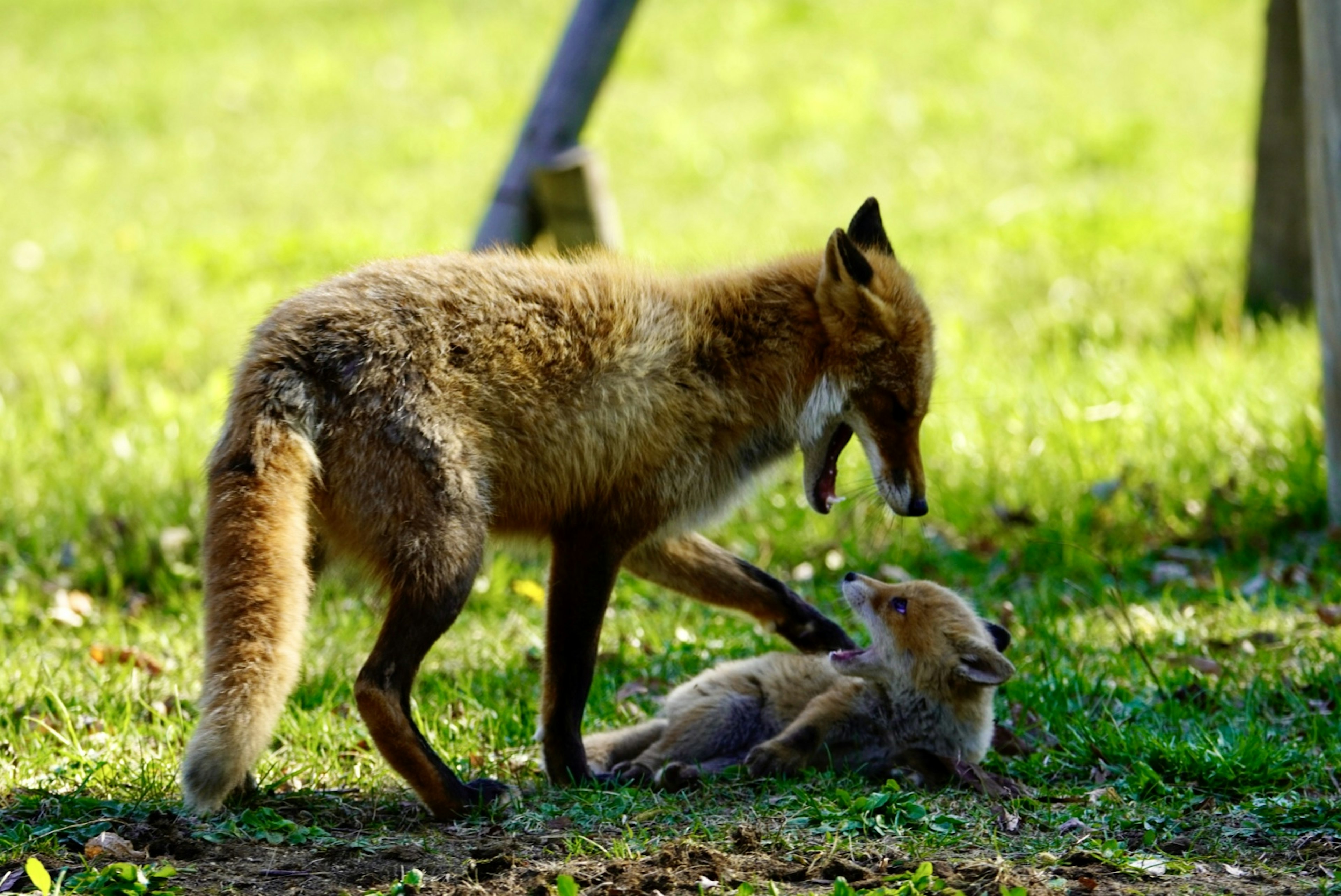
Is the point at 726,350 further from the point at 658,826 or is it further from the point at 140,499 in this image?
the point at 140,499

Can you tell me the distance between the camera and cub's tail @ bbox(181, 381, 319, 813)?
366 centimetres

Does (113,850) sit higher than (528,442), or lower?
lower

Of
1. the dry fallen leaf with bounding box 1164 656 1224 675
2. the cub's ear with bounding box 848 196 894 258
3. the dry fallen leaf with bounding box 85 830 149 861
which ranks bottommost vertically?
the dry fallen leaf with bounding box 85 830 149 861

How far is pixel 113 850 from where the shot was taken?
3600mm

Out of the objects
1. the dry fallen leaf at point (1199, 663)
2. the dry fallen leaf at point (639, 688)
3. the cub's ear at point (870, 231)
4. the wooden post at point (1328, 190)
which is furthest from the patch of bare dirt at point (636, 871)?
the wooden post at point (1328, 190)

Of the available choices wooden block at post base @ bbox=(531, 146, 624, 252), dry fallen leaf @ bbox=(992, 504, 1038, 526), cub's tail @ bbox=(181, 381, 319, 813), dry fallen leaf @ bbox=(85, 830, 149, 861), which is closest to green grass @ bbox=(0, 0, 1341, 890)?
Result: dry fallen leaf @ bbox=(992, 504, 1038, 526)

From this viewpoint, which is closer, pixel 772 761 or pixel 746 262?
pixel 772 761

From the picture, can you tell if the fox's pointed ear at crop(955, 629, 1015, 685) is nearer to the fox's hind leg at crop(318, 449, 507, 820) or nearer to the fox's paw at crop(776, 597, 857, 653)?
the fox's paw at crop(776, 597, 857, 653)

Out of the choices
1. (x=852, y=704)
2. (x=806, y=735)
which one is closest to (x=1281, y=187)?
(x=852, y=704)

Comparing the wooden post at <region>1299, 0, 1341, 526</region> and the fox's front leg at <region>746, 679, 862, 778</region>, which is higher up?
the wooden post at <region>1299, 0, 1341, 526</region>

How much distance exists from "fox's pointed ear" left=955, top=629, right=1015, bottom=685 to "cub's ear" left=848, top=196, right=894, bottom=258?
5.14 feet

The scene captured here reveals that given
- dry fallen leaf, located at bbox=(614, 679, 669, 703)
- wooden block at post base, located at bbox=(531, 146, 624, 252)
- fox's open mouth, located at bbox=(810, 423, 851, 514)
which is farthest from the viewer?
wooden block at post base, located at bbox=(531, 146, 624, 252)

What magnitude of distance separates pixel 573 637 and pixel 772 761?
76cm

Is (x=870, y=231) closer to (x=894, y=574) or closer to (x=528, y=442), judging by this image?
(x=528, y=442)
